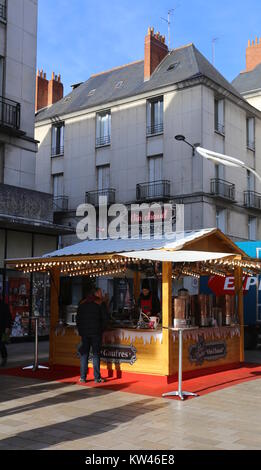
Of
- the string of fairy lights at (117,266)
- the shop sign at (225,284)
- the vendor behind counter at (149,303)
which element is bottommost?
the vendor behind counter at (149,303)

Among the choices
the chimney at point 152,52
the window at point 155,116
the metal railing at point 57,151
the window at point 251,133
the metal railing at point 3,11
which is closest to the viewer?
the metal railing at point 3,11

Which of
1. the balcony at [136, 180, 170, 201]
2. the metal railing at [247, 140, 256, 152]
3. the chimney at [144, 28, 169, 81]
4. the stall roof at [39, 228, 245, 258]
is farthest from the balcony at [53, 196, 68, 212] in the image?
the stall roof at [39, 228, 245, 258]

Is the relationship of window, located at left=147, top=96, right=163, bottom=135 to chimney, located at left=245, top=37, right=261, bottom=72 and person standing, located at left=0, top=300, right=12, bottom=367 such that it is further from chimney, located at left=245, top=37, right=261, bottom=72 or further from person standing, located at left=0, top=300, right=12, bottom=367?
person standing, located at left=0, top=300, right=12, bottom=367

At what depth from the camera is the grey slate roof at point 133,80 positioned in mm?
30898

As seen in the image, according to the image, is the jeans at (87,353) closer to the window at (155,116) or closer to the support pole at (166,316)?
the support pole at (166,316)

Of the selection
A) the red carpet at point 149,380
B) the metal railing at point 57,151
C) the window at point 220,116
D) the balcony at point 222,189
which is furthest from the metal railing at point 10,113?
the metal railing at point 57,151

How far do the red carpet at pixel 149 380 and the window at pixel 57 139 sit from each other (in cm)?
2477

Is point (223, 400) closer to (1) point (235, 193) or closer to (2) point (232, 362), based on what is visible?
(2) point (232, 362)

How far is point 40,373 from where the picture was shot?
39.1 ft

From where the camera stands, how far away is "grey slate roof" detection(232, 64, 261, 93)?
39.2 m

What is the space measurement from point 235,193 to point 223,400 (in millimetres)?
23591

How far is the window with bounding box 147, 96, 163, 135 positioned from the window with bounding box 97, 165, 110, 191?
372 cm

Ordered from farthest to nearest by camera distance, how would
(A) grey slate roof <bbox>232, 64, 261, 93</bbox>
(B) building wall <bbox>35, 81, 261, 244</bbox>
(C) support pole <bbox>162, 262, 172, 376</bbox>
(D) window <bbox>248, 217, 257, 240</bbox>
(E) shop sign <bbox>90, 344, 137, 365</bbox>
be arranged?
(A) grey slate roof <bbox>232, 64, 261, 93</bbox>, (D) window <bbox>248, 217, 257, 240</bbox>, (B) building wall <bbox>35, 81, 261, 244</bbox>, (E) shop sign <bbox>90, 344, 137, 365</bbox>, (C) support pole <bbox>162, 262, 172, 376</bbox>
